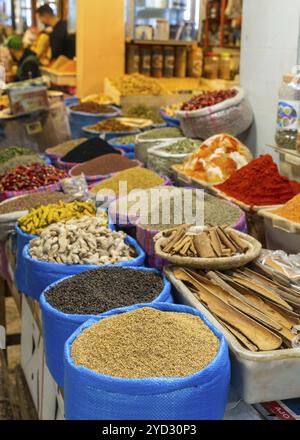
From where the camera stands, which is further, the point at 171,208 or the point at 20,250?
the point at 20,250

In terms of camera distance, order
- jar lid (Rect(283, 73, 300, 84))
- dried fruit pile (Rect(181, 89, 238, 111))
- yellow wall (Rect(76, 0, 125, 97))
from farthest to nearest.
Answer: yellow wall (Rect(76, 0, 125, 97)), dried fruit pile (Rect(181, 89, 238, 111)), jar lid (Rect(283, 73, 300, 84))

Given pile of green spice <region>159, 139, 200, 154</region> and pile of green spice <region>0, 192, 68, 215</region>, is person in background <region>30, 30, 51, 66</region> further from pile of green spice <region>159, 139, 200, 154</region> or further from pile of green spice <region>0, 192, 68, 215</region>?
pile of green spice <region>0, 192, 68, 215</region>

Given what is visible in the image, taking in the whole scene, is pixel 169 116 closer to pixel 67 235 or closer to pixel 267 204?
pixel 267 204

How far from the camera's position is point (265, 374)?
4.15 ft

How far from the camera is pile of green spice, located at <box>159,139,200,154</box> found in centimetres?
293

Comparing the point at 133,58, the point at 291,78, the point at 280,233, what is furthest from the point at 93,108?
the point at 280,233

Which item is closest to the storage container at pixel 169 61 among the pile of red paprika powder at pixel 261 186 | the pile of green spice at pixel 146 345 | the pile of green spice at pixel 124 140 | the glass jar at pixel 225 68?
the glass jar at pixel 225 68

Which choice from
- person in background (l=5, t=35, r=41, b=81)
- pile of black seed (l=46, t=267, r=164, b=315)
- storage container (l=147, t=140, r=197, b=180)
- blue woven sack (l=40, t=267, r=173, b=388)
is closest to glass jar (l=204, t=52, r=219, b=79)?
person in background (l=5, t=35, r=41, b=81)

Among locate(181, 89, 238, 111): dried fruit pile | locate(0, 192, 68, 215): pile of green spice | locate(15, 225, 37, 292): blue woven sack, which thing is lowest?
locate(15, 225, 37, 292): blue woven sack

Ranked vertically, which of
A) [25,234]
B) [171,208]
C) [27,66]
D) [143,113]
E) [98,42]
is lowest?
[25,234]

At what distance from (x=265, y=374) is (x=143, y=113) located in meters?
3.20

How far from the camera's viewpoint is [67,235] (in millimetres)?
1860

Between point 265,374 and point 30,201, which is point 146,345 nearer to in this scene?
point 265,374

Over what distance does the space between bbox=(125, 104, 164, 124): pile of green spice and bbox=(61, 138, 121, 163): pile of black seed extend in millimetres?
989
